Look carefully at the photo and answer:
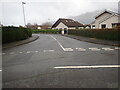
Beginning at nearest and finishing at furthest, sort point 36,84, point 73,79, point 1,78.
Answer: point 36,84
point 73,79
point 1,78

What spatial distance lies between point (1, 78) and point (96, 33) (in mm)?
20170

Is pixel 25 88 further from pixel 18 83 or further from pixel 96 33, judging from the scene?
pixel 96 33

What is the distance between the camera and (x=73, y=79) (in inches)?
181

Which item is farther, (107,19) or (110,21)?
(107,19)

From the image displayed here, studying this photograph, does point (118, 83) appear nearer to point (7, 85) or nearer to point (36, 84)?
point (36, 84)

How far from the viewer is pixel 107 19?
2809 centimetres

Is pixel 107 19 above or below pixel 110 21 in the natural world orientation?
above

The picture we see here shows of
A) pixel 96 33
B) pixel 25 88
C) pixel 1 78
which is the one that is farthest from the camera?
pixel 96 33

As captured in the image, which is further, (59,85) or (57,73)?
(57,73)

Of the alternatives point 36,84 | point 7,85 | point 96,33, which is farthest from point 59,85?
point 96,33

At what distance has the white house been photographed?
26.8m

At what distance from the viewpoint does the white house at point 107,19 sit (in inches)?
1053

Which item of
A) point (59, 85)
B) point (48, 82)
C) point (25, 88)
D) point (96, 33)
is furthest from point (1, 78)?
point (96, 33)

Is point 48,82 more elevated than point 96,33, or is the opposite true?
point 96,33
